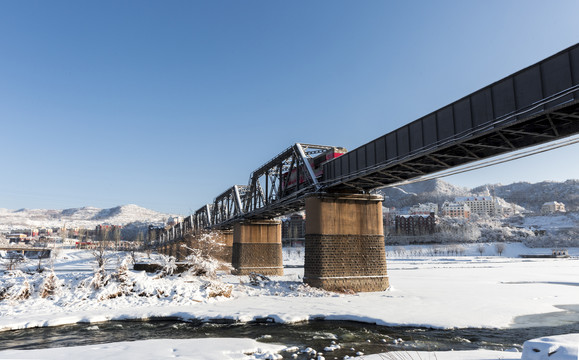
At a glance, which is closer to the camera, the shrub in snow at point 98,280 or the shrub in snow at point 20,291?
the shrub in snow at point 20,291

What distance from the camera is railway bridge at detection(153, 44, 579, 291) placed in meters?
17.1

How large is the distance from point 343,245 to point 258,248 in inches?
977

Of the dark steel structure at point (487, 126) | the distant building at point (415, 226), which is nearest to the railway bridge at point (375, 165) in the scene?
the dark steel structure at point (487, 126)

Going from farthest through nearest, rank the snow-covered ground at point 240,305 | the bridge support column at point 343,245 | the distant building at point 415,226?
1. the distant building at point 415,226
2. the bridge support column at point 343,245
3. the snow-covered ground at point 240,305

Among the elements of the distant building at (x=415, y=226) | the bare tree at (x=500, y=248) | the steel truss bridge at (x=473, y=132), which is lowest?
the bare tree at (x=500, y=248)

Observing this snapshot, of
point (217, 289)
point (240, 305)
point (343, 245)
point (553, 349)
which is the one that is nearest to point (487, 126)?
point (553, 349)

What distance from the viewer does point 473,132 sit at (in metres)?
19.9

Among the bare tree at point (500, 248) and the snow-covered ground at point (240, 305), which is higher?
the snow-covered ground at point (240, 305)

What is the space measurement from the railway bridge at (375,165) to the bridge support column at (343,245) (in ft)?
0.28

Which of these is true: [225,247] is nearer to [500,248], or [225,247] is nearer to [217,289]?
[217,289]

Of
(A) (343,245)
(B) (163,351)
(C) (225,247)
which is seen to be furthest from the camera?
(C) (225,247)

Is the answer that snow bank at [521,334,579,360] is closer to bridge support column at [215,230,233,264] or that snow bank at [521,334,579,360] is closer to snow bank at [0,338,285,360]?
snow bank at [0,338,285,360]

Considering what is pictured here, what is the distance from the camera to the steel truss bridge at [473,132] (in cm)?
1633

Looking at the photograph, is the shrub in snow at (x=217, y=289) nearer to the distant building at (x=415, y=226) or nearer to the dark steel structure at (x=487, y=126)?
the dark steel structure at (x=487, y=126)
